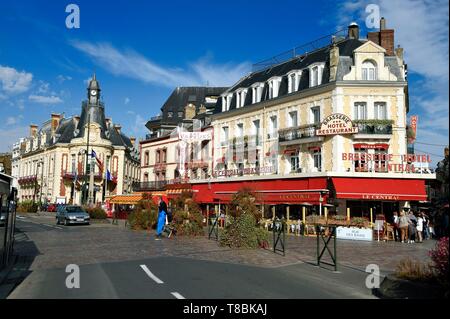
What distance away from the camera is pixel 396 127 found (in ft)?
83.3

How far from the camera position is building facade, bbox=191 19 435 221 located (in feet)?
80.9

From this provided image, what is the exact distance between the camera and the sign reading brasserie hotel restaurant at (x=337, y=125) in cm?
2523

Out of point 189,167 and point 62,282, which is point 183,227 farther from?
point 189,167

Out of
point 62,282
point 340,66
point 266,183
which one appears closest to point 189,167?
point 266,183

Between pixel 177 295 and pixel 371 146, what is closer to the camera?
pixel 177 295

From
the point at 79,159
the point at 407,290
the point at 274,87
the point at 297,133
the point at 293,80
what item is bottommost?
the point at 407,290

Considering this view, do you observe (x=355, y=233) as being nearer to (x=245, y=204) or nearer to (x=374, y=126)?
(x=374, y=126)

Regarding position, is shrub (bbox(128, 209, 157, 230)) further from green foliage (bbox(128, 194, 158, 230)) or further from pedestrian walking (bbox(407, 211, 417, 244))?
pedestrian walking (bbox(407, 211, 417, 244))

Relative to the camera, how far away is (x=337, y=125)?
83.7ft

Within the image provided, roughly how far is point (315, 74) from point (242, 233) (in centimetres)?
1618

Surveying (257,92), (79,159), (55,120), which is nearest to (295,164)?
(257,92)

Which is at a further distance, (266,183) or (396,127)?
(266,183)

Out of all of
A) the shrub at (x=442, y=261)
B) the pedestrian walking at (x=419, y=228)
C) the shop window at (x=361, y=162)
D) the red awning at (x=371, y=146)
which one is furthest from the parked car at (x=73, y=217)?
the shrub at (x=442, y=261)
